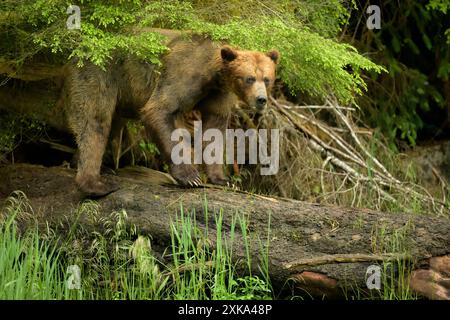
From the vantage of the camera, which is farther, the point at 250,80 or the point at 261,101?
the point at 250,80

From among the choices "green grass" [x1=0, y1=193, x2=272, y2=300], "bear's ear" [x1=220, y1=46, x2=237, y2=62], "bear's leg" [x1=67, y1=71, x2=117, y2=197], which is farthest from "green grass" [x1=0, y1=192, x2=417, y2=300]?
"bear's ear" [x1=220, y1=46, x2=237, y2=62]

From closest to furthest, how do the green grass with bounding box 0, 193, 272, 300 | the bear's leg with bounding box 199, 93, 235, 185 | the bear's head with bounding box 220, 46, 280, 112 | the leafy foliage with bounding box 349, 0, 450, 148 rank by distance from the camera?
the green grass with bounding box 0, 193, 272, 300 < the bear's head with bounding box 220, 46, 280, 112 < the bear's leg with bounding box 199, 93, 235, 185 < the leafy foliage with bounding box 349, 0, 450, 148

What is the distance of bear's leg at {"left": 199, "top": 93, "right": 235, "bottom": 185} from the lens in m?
7.41

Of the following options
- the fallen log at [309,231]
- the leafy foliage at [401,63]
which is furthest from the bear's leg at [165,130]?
the leafy foliage at [401,63]

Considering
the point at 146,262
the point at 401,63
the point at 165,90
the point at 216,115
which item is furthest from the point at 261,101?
the point at 401,63

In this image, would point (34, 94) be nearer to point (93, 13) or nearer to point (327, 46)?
point (93, 13)

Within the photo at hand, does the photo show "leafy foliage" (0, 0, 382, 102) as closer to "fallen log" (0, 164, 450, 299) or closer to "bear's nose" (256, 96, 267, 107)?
"bear's nose" (256, 96, 267, 107)

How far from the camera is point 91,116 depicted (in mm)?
7145

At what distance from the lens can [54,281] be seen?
17.9 ft

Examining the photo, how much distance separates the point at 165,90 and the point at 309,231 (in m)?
2.02

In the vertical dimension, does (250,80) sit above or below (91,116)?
above

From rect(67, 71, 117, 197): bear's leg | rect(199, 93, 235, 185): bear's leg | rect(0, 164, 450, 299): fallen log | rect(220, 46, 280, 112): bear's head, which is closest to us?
rect(0, 164, 450, 299): fallen log

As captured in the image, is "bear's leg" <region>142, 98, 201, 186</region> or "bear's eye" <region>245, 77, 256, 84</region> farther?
"bear's eye" <region>245, 77, 256, 84</region>

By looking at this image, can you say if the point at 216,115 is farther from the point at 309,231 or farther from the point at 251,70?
the point at 309,231
